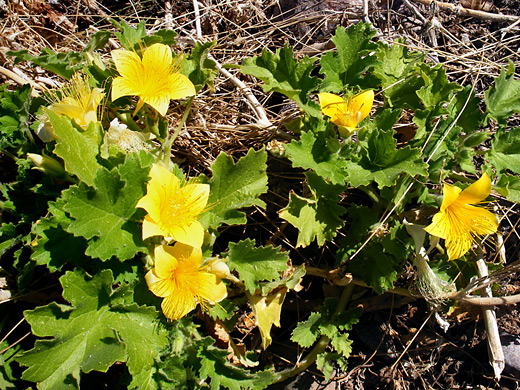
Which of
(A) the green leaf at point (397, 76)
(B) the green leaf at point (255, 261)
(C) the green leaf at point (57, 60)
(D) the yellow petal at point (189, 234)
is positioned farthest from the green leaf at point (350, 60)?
(C) the green leaf at point (57, 60)

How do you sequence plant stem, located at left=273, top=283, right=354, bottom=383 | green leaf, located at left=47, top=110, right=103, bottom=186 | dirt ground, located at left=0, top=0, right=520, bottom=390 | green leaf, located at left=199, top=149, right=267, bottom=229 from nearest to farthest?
green leaf, located at left=47, top=110, right=103, bottom=186 < green leaf, located at left=199, top=149, right=267, bottom=229 < plant stem, located at left=273, top=283, right=354, bottom=383 < dirt ground, located at left=0, top=0, right=520, bottom=390

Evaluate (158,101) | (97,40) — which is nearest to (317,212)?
(158,101)

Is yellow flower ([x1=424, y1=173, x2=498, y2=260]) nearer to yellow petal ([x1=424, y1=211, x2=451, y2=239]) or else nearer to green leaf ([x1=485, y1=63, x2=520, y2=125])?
yellow petal ([x1=424, y1=211, x2=451, y2=239])

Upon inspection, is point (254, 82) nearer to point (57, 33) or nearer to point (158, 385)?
point (57, 33)

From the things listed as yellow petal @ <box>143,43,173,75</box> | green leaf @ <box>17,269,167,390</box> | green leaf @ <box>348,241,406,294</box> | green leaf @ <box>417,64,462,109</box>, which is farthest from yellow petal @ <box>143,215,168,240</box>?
green leaf @ <box>417,64,462,109</box>

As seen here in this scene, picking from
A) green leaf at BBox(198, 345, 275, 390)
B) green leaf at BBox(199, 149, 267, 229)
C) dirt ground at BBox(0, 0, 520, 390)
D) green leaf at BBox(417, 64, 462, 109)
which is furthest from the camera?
dirt ground at BBox(0, 0, 520, 390)

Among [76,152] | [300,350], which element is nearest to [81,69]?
[76,152]

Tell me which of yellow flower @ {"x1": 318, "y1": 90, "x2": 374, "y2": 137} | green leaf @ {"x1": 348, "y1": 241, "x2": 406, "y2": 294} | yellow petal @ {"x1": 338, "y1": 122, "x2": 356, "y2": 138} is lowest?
green leaf @ {"x1": 348, "y1": 241, "x2": 406, "y2": 294}
